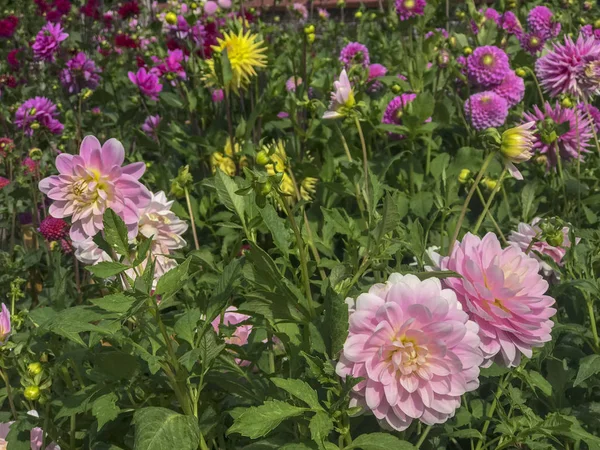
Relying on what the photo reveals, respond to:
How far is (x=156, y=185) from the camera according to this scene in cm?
218

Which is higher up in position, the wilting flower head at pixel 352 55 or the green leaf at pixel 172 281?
the green leaf at pixel 172 281

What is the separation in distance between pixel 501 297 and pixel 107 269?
541 millimetres

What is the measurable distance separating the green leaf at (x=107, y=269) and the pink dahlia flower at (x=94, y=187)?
0.15 metres

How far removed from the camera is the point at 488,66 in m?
2.31

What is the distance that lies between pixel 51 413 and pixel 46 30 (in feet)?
7.21

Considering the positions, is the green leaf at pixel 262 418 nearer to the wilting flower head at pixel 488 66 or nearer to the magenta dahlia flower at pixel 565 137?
the magenta dahlia flower at pixel 565 137

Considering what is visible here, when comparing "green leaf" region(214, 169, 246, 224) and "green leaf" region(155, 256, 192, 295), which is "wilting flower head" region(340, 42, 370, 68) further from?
"green leaf" region(155, 256, 192, 295)

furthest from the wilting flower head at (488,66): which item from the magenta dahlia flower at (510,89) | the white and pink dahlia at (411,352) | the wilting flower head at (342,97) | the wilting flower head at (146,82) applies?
the white and pink dahlia at (411,352)

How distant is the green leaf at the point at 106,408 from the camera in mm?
Result: 1022

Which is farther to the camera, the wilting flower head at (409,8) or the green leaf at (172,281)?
the wilting flower head at (409,8)

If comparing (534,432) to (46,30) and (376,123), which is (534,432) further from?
(46,30)

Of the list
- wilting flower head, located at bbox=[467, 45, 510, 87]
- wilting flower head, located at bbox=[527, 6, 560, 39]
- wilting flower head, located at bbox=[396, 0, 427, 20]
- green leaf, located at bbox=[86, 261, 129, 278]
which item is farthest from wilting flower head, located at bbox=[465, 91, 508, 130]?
green leaf, located at bbox=[86, 261, 129, 278]

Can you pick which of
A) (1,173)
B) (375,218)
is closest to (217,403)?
(375,218)

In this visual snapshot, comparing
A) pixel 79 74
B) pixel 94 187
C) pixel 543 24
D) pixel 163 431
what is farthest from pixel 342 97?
pixel 79 74
